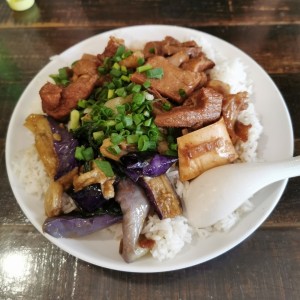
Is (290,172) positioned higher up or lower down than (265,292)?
higher up

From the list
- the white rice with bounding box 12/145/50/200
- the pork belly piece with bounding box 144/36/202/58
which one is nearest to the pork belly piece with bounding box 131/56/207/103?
the pork belly piece with bounding box 144/36/202/58

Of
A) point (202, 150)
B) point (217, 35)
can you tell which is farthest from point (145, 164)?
point (217, 35)

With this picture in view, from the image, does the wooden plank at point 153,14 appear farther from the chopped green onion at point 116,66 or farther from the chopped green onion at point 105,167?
the chopped green onion at point 105,167

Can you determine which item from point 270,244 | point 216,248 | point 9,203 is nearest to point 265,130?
point 270,244

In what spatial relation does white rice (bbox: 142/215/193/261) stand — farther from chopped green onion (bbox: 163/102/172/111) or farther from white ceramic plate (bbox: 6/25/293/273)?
chopped green onion (bbox: 163/102/172/111)

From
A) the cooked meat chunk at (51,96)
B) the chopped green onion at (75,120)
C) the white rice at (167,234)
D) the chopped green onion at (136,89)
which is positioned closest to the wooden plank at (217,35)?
the cooked meat chunk at (51,96)

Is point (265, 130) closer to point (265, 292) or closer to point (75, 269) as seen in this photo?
point (265, 292)
